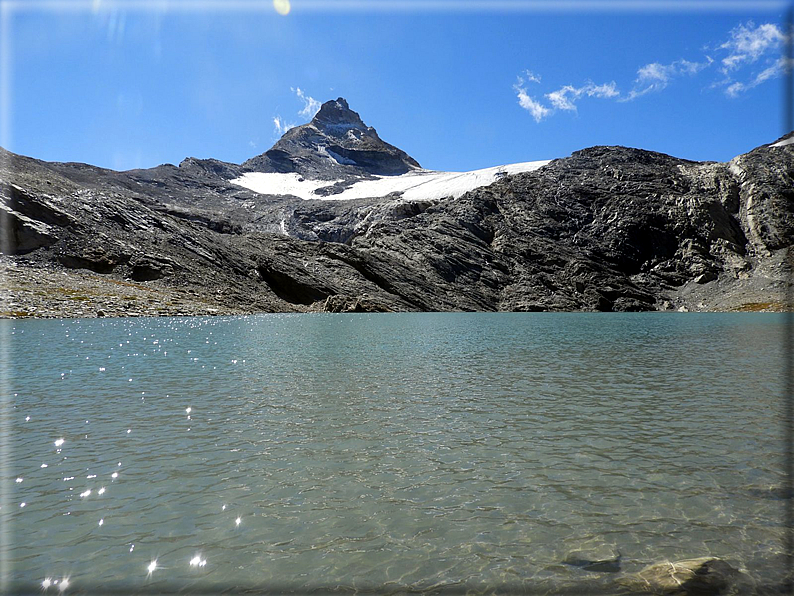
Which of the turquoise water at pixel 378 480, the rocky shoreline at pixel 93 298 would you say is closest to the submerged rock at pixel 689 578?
the turquoise water at pixel 378 480

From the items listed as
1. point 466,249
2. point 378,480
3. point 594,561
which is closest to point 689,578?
point 594,561

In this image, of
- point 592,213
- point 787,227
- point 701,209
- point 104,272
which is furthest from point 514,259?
point 104,272

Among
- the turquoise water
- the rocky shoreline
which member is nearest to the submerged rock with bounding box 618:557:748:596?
the turquoise water

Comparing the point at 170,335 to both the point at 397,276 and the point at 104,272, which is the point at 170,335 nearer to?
the point at 104,272

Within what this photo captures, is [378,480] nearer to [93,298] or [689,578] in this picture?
[689,578]

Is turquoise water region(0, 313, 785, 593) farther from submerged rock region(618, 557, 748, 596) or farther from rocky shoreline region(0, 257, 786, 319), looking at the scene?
rocky shoreline region(0, 257, 786, 319)

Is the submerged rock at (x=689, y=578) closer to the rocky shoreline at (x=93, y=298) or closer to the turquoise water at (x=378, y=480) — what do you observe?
the turquoise water at (x=378, y=480)

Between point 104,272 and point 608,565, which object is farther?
point 104,272

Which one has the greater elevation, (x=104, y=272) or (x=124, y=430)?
(x=104, y=272)
